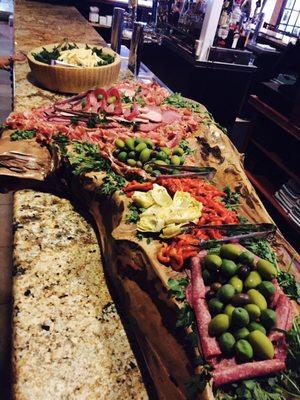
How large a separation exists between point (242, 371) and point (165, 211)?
2.49ft

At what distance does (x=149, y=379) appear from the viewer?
4.45 ft

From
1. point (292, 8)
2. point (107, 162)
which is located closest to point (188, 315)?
point (107, 162)

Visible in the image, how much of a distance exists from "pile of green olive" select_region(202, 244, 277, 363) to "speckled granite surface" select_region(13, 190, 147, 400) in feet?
1.51

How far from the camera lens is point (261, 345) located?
111cm

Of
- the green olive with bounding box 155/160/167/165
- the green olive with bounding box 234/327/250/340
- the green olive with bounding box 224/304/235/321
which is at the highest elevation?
the green olive with bounding box 155/160/167/165

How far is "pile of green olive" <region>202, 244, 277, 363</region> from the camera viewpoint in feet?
3.70

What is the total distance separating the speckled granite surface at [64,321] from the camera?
1278 mm

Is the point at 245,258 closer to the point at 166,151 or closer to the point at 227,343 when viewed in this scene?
the point at 227,343

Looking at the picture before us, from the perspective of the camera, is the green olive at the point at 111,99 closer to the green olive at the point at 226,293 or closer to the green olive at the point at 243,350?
the green olive at the point at 226,293

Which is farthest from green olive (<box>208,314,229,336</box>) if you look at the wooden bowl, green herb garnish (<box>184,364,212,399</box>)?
the wooden bowl

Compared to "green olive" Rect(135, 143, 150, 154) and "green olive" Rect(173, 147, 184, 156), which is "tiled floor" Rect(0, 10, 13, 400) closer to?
"green olive" Rect(135, 143, 150, 154)

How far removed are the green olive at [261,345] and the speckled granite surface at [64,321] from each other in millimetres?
506

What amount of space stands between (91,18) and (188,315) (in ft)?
23.9

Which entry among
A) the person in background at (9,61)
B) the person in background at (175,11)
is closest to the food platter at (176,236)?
the person in background at (9,61)
